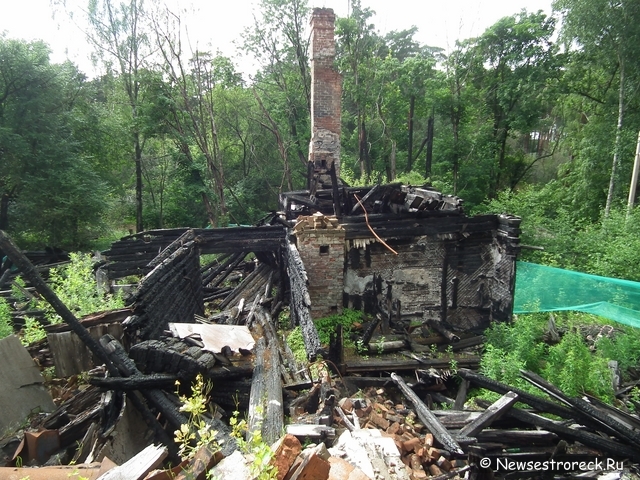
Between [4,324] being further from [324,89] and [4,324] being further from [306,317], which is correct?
[324,89]

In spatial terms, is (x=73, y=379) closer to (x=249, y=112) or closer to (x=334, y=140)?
(x=334, y=140)

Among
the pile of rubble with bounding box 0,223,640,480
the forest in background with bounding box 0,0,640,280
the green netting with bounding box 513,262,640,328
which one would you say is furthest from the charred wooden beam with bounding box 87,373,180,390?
the forest in background with bounding box 0,0,640,280

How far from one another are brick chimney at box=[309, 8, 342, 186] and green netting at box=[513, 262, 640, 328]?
7.14 m

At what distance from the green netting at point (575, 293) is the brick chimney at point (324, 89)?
7.14 m

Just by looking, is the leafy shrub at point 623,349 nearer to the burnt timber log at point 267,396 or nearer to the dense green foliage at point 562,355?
the dense green foliage at point 562,355

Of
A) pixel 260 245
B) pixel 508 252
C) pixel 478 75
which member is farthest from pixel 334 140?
pixel 478 75

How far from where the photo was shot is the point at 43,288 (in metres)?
3.36

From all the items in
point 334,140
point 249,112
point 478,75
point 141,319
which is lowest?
point 141,319

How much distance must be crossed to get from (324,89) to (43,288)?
11408 millimetres

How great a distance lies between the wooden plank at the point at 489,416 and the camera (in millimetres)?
4172

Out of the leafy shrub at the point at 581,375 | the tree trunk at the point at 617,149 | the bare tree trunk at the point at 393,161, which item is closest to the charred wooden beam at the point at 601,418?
the leafy shrub at the point at 581,375

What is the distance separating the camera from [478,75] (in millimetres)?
18859

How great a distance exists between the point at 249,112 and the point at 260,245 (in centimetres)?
1506

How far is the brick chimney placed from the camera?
490 inches
